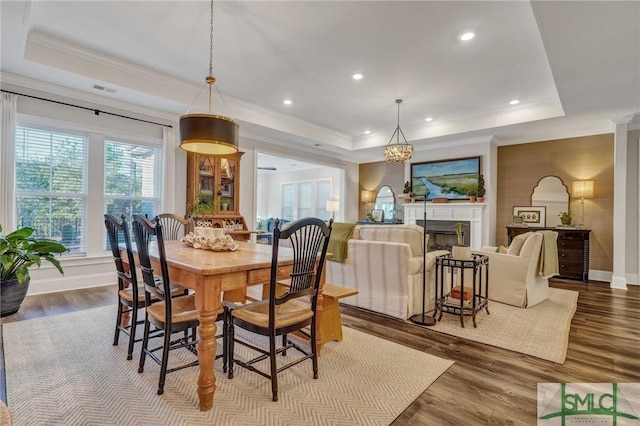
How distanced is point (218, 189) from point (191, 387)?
147 inches

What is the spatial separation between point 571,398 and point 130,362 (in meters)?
2.84

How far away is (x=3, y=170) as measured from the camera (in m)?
3.61

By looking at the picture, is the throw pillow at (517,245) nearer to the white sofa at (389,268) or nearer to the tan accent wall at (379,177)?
the white sofa at (389,268)

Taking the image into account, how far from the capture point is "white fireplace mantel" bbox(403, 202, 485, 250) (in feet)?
20.9

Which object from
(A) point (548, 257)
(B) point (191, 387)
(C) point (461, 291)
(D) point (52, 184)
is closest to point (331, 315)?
(B) point (191, 387)

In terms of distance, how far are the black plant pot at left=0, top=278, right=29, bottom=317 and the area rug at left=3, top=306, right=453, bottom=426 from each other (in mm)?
701

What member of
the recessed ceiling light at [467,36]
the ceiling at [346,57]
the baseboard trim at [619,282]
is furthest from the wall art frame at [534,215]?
the recessed ceiling light at [467,36]

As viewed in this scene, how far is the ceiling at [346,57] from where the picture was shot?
2.77 metres

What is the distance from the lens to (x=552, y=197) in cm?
593

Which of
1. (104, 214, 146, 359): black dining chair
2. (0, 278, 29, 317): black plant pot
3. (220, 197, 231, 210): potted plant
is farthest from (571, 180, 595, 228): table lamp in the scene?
(0, 278, 29, 317): black plant pot

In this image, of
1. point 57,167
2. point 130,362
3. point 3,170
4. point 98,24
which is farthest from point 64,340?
point 98,24

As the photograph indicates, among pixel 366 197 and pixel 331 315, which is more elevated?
pixel 366 197

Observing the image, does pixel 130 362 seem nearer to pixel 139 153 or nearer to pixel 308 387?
pixel 308 387

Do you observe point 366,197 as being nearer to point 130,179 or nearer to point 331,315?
point 130,179
